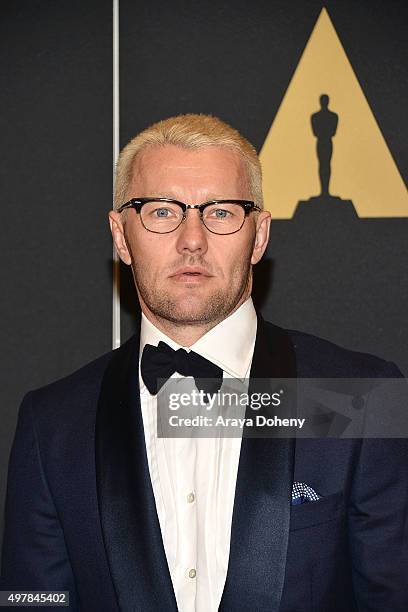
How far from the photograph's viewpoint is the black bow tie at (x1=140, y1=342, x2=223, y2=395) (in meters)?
2.10

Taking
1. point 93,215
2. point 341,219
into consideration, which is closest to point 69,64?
point 93,215

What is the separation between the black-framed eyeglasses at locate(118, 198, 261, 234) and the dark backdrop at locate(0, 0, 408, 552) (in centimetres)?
78

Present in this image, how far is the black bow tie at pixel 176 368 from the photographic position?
2.10 metres

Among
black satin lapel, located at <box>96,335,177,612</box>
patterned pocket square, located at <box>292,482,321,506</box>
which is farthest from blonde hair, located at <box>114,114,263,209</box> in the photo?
patterned pocket square, located at <box>292,482,321,506</box>

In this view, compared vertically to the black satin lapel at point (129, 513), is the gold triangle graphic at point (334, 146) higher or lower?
higher

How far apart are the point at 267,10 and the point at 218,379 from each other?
1.49 m

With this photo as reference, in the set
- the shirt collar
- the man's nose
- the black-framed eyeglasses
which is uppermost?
the black-framed eyeglasses

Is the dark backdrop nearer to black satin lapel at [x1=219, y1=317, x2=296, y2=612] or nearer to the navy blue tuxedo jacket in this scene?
the navy blue tuxedo jacket

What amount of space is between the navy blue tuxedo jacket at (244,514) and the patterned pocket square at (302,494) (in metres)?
0.02

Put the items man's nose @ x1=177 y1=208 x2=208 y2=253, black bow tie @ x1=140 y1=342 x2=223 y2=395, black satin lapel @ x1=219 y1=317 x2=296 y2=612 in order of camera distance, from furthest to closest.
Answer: black bow tie @ x1=140 y1=342 x2=223 y2=395 < man's nose @ x1=177 y1=208 x2=208 y2=253 < black satin lapel @ x1=219 y1=317 x2=296 y2=612

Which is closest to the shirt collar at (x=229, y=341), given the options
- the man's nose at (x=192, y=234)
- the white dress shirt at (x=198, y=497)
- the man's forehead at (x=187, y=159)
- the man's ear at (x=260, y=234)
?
the white dress shirt at (x=198, y=497)

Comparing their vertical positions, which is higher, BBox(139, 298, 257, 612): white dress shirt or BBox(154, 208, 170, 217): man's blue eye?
BBox(154, 208, 170, 217): man's blue eye

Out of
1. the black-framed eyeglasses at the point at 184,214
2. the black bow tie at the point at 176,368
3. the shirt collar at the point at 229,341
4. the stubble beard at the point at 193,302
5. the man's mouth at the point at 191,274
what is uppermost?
the black-framed eyeglasses at the point at 184,214

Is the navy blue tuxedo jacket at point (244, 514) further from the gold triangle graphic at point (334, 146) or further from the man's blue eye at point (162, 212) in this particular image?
the gold triangle graphic at point (334, 146)
